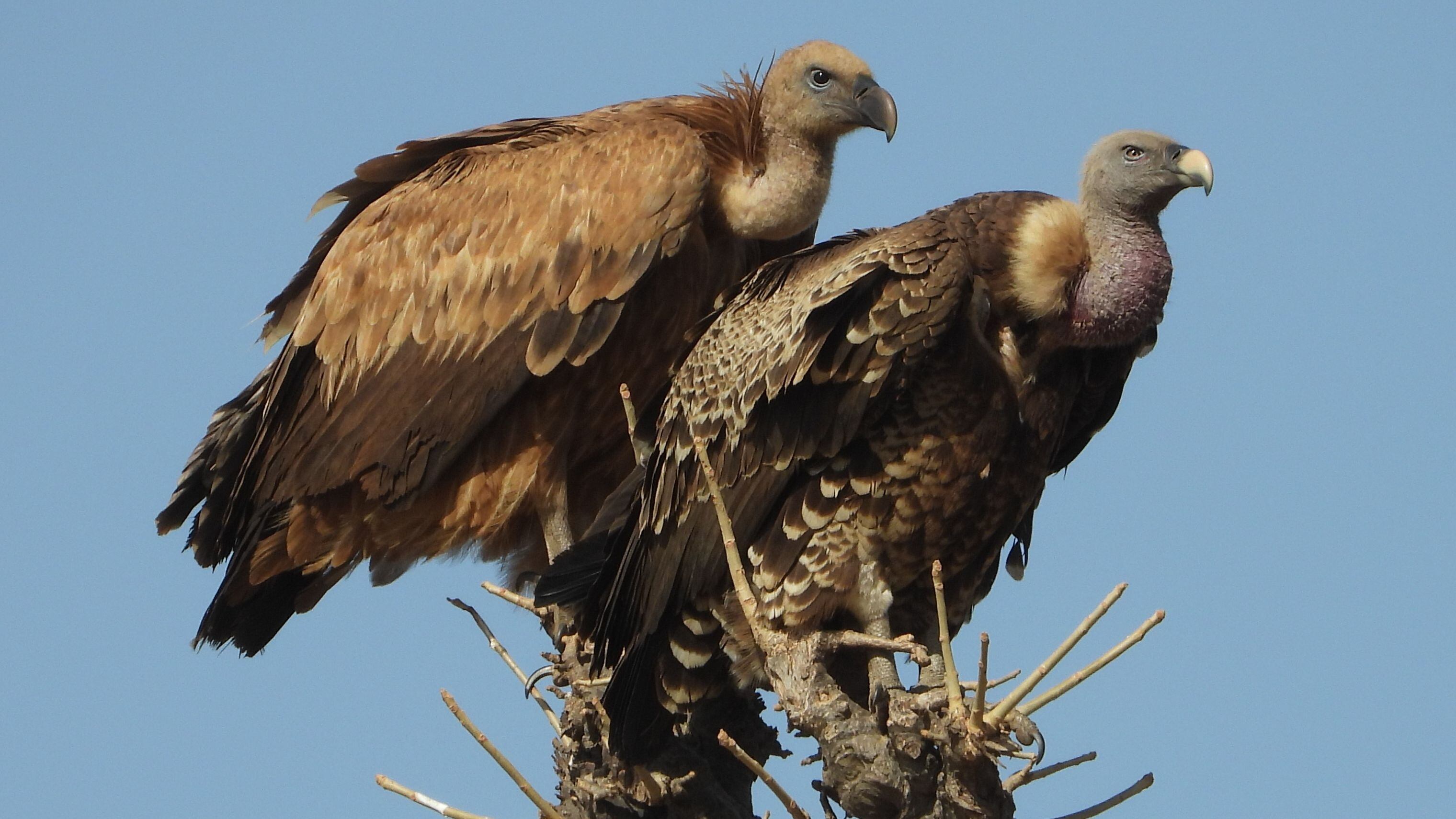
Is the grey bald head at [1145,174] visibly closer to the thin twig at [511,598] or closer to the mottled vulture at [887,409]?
the mottled vulture at [887,409]

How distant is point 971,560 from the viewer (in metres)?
7.11

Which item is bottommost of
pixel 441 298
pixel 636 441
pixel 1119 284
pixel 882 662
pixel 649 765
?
pixel 649 765

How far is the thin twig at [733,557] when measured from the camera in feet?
20.1

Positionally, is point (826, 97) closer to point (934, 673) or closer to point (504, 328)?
point (504, 328)

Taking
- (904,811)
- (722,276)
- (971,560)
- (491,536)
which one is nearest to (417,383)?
(491,536)

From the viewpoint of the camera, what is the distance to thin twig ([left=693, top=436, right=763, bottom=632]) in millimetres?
6133

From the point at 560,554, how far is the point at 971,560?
5.06 feet

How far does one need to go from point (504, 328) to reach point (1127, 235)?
2634mm

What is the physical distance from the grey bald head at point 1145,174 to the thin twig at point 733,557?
5.32ft

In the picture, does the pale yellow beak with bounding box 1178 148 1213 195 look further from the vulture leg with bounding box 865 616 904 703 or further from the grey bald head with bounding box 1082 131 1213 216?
the vulture leg with bounding box 865 616 904 703

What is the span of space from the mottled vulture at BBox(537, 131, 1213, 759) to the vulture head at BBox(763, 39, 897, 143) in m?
0.98

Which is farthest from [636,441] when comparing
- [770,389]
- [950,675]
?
[950,675]

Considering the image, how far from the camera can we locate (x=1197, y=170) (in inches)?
264

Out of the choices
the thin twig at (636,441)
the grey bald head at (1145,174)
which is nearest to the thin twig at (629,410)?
the thin twig at (636,441)
